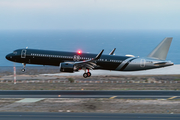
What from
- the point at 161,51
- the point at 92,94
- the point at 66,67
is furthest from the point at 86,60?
the point at 161,51

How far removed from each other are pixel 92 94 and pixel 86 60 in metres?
13.7

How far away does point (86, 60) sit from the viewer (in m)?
58.2

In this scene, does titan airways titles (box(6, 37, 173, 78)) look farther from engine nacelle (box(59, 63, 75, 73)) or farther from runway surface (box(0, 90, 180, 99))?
runway surface (box(0, 90, 180, 99))

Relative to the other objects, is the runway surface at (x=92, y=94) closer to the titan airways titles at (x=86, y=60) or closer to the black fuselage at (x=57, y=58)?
the titan airways titles at (x=86, y=60)

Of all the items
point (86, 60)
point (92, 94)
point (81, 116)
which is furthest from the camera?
point (86, 60)

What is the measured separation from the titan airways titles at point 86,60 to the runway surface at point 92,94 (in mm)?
10433

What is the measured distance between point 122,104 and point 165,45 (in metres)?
27.6

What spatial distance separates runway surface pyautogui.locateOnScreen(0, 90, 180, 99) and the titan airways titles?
1043 centimetres

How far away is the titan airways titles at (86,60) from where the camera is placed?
5784 centimetres

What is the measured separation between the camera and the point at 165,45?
6119cm

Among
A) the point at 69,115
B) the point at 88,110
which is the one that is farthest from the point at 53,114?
the point at 88,110

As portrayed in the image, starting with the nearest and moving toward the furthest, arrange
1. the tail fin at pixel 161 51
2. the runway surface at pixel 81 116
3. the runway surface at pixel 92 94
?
the runway surface at pixel 81 116 < the runway surface at pixel 92 94 < the tail fin at pixel 161 51

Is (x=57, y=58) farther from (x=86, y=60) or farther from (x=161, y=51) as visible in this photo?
(x=161, y=51)

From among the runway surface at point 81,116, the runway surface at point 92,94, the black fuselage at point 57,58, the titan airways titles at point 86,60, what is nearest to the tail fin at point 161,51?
the titan airways titles at point 86,60
